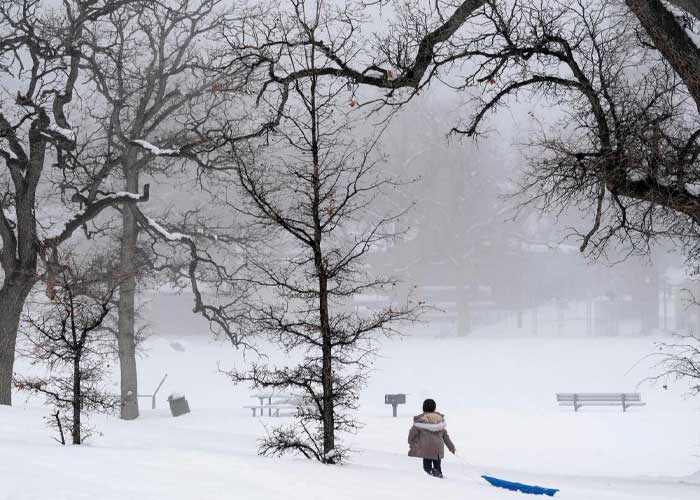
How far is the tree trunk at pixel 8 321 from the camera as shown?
744 inches

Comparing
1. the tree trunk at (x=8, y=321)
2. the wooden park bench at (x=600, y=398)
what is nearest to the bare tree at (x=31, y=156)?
the tree trunk at (x=8, y=321)

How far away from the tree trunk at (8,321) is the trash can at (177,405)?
23.7 feet

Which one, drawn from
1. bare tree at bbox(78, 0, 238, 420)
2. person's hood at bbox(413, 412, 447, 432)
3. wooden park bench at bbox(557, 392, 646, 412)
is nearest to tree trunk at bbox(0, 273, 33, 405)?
bare tree at bbox(78, 0, 238, 420)

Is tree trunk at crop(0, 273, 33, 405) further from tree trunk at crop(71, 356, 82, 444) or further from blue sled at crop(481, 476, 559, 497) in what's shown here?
blue sled at crop(481, 476, 559, 497)

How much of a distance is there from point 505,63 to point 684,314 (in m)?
51.0

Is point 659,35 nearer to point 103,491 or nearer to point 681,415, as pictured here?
point 103,491

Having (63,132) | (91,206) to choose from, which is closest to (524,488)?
(63,132)

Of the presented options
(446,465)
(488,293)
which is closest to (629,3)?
(446,465)

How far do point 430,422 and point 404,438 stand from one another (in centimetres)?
911

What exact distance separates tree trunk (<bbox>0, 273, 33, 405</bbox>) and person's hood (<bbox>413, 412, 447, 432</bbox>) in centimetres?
951

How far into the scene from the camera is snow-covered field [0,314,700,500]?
900 cm

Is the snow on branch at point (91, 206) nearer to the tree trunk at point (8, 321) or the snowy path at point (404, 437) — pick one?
the tree trunk at point (8, 321)

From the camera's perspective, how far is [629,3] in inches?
461

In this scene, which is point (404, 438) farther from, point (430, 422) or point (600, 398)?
point (600, 398)
